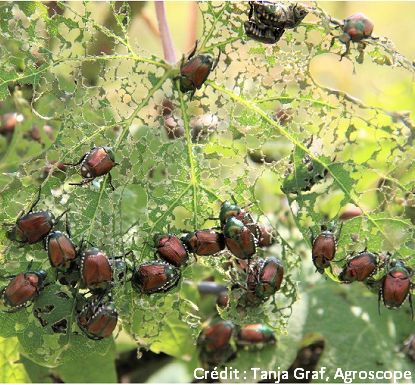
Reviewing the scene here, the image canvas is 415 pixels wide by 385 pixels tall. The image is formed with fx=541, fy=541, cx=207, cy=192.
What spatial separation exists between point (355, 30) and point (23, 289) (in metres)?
1.43

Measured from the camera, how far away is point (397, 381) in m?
2.42

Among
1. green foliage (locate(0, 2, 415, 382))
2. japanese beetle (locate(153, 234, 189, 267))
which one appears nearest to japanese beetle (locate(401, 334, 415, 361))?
green foliage (locate(0, 2, 415, 382))

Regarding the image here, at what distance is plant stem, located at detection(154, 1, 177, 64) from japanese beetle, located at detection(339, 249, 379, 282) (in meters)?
0.97

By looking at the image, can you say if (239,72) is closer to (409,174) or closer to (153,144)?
(153,144)

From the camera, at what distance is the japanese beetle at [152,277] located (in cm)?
178

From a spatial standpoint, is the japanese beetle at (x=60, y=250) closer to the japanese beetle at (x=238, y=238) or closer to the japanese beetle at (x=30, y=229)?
the japanese beetle at (x=30, y=229)

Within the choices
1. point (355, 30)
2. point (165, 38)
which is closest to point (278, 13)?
point (355, 30)

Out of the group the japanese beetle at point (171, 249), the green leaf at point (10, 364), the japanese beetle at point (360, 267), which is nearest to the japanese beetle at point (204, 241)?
the japanese beetle at point (171, 249)

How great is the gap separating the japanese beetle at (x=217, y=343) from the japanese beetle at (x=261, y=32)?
1298 millimetres

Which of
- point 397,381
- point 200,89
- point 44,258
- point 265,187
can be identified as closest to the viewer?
point 44,258

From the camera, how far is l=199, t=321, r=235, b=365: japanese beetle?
2.48 metres

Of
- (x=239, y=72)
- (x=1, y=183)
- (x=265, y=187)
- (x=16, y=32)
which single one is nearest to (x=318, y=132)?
(x=239, y=72)

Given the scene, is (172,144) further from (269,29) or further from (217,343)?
(217,343)

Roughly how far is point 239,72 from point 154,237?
673mm
